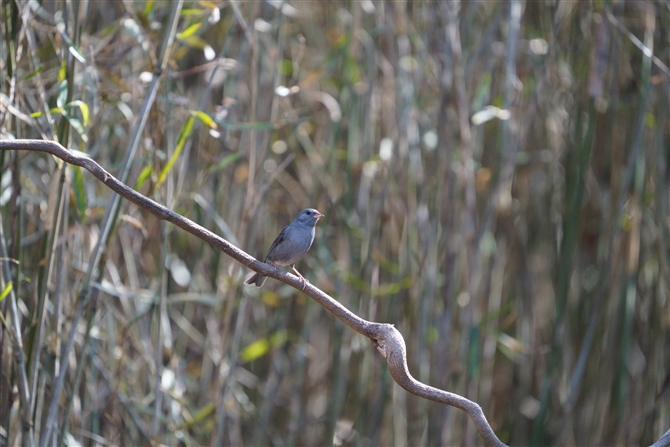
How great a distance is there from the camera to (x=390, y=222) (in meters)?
3.54

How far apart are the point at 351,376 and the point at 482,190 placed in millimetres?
1189

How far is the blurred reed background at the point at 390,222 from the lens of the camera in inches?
109

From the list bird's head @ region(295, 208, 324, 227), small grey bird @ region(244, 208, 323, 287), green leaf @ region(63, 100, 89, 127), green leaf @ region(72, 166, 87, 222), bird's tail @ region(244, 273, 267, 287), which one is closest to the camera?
green leaf @ region(63, 100, 89, 127)

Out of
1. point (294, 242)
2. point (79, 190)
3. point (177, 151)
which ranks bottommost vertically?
point (294, 242)

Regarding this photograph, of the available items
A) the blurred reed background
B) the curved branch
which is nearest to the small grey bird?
the blurred reed background

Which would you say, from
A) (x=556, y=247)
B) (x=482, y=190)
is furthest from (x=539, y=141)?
(x=556, y=247)

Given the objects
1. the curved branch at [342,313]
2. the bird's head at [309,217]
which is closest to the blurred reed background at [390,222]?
the bird's head at [309,217]

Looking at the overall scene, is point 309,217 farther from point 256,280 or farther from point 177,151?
point 177,151

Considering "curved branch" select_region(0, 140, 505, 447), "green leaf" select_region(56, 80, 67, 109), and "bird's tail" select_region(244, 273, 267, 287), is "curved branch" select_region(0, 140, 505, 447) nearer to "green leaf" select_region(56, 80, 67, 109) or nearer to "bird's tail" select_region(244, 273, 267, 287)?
"green leaf" select_region(56, 80, 67, 109)

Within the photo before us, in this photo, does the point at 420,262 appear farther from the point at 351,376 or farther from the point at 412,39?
the point at 412,39

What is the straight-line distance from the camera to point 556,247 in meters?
3.35

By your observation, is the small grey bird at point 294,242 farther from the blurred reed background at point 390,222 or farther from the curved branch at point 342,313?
the curved branch at point 342,313

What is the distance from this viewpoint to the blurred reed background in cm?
277

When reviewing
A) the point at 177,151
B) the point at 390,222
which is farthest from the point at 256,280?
the point at 390,222
